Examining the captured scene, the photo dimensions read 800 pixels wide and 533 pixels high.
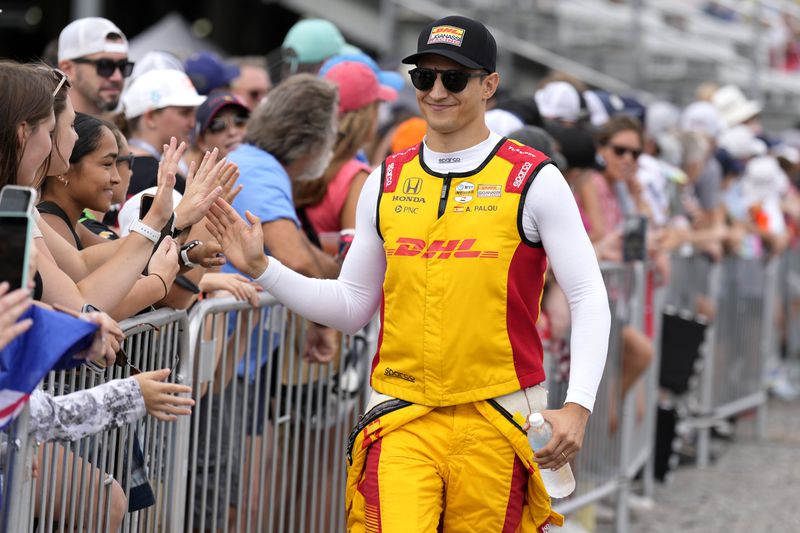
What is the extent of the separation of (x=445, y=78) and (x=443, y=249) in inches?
20.6

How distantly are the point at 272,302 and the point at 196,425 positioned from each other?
695mm

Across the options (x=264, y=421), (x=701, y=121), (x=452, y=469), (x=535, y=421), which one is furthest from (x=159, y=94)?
(x=701, y=121)

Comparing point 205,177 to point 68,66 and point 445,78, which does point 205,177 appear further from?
point 68,66

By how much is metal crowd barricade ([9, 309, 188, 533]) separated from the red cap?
2.28 metres

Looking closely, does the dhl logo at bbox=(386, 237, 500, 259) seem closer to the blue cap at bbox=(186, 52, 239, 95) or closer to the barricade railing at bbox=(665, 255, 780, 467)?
the blue cap at bbox=(186, 52, 239, 95)

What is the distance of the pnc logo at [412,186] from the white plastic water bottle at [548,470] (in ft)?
2.49

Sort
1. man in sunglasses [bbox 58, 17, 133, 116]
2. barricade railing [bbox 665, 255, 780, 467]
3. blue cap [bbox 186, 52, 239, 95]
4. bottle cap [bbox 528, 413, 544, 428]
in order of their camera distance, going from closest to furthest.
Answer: bottle cap [bbox 528, 413, 544, 428] → man in sunglasses [bbox 58, 17, 133, 116] → blue cap [bbox 186, 52, 239, 95] → barricade railing [bbox 665, 255, 780, 467]

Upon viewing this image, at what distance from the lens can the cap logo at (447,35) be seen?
3.90 m

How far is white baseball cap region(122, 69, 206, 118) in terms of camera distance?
572 centimetres

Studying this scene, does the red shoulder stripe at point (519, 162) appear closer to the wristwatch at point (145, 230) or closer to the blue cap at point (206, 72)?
the wristwatch at point (145, 230)

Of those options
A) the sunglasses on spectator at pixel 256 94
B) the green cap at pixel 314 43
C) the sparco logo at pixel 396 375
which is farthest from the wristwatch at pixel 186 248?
the sunglasses on spectator at pixel 256 94

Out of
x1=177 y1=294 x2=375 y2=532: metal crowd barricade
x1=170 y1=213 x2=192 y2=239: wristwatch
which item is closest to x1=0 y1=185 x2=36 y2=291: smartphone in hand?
x1=170 y1=213 x2=192 y2=239: wristwatch

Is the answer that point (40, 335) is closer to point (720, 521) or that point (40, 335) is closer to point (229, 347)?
point (229, 347)

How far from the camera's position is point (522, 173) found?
3877 mm
